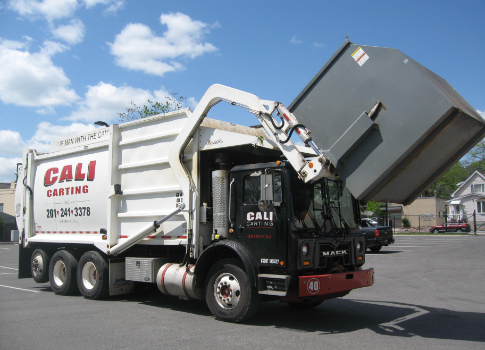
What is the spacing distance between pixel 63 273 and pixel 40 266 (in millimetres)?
994

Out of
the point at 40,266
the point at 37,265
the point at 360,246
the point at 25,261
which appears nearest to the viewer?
the point at 360,246

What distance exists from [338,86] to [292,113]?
75 cm

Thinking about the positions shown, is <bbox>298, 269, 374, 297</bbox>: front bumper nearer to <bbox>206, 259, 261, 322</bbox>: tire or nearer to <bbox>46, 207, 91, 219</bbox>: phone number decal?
<bbox>206, 259, 261, 322</bbox>: tire

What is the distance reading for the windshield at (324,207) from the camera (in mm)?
6418

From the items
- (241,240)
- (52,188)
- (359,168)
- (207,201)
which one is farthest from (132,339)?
(52,188)

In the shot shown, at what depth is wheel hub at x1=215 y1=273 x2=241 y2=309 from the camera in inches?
258

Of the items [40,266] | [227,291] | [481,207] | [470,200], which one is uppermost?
[470,200]

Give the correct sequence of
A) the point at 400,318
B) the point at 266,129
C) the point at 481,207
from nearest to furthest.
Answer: the point at 266,129, the point at 400,318, the point at 481,207

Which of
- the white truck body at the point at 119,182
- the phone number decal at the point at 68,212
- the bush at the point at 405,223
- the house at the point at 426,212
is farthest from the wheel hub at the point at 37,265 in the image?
the bush at the point at 405,223

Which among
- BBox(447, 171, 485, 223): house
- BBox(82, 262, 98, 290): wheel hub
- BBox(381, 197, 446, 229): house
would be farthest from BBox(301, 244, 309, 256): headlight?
BBox(447, 171, 485, 223): house

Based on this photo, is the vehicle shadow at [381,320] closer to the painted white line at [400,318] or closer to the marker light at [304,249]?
the painted white line at [400,318]

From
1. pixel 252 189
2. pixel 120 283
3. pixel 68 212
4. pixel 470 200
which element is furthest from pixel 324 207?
pixel 470 200

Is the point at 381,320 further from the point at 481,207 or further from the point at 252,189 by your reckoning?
the point at 481,207

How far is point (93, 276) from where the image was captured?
30.0 ft
